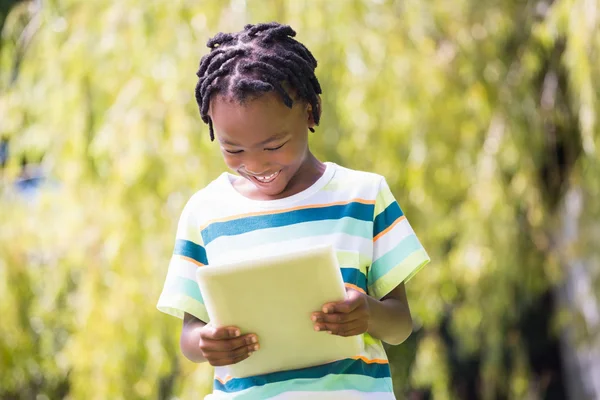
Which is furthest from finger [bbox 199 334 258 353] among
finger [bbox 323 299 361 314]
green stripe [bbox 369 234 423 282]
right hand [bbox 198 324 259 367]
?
green stripe [bbox 369 234 423 282]

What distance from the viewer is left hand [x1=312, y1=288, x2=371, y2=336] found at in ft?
3.81

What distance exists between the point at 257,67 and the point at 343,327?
358 mm

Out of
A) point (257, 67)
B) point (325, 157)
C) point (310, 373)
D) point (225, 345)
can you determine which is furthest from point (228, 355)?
point (325, 157)

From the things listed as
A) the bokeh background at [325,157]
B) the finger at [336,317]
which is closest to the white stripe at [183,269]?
the finger at [336,317]

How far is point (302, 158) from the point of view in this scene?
1295 millimetres

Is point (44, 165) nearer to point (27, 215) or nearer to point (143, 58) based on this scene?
point (27, 215)

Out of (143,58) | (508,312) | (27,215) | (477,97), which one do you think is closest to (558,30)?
(477,97)

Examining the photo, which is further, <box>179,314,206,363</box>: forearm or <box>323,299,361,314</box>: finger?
<box>179,314,206,363</box>: forearm

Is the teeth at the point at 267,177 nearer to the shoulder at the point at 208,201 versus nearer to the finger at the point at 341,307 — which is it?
the shoulder at the point at 208,201

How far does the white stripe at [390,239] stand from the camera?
4.27 ft

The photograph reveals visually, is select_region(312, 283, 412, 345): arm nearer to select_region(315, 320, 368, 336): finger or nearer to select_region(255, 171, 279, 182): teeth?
select_region(315, 320, 368, 336): finger

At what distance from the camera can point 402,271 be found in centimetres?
129

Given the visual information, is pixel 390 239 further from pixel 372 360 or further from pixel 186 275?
pixel 186 275

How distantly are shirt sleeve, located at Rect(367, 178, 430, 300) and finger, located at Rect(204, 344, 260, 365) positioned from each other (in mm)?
211
